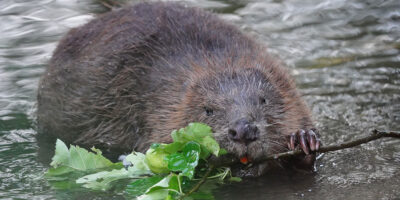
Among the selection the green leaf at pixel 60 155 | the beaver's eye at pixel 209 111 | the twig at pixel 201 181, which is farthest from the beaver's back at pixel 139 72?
the green leaf at pixel 60 155

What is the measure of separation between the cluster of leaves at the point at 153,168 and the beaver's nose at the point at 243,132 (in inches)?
5.0

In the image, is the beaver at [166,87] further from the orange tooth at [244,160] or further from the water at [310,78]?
the water at [310,78]

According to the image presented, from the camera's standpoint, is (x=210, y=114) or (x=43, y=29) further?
(x=43, y=29)

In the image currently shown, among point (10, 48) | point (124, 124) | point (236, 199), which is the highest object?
point (10, 48)

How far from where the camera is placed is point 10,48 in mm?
8211

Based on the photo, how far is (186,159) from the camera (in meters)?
4.18

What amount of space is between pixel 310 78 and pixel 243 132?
10.8ft

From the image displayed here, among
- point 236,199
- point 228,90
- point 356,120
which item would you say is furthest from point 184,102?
point 356,120

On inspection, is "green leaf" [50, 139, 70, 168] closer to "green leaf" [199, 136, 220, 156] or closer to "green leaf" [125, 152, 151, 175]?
"green leaf" [125, 152, 151, 175]

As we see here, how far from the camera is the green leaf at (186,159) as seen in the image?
4.10 metres

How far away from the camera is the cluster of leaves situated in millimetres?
4125

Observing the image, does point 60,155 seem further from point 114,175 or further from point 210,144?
point 210,144

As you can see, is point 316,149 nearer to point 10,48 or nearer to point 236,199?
point 236,199

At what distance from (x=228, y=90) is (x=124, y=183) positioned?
2.87 ft
